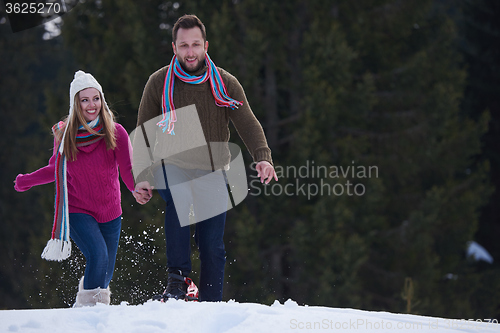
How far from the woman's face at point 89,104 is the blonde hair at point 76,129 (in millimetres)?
21

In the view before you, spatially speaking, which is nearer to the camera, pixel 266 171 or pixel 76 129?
pixel 266 171

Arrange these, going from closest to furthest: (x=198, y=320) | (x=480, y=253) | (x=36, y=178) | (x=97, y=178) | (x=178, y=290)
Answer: (x=198, y=320) < (x=178, y=290) < (x=97, y=178) < (x=36, y=178) < (x=480, y=253)

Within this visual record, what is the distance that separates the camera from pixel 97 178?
11.9 ft

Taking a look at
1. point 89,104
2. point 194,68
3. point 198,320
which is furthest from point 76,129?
point 198,320

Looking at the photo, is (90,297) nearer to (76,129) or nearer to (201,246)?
(201,246)

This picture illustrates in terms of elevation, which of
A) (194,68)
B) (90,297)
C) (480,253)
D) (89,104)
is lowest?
(480,253)

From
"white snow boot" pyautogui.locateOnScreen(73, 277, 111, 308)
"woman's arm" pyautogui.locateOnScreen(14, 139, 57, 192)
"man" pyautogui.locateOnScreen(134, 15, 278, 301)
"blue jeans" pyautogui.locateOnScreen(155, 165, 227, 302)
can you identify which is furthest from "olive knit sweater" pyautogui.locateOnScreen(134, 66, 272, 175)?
"white snow boot" pyautogui.locateOnScreen(73, 277, 111, 308)

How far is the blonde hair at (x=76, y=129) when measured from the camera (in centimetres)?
356

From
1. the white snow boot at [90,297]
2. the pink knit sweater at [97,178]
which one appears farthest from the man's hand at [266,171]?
the white snow boot at [90,297]

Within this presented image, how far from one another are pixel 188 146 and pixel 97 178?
0.56 metres

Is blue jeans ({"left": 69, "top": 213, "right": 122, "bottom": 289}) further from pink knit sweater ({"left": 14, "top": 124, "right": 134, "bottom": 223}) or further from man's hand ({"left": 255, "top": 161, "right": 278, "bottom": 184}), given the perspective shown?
man's hand ({"left": 255, "top": 161, "right": 278, "bottom": 184})

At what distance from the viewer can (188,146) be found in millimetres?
3523

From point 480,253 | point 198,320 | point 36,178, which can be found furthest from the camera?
point 480,253

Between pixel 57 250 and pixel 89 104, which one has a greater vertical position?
pixel 89 104
